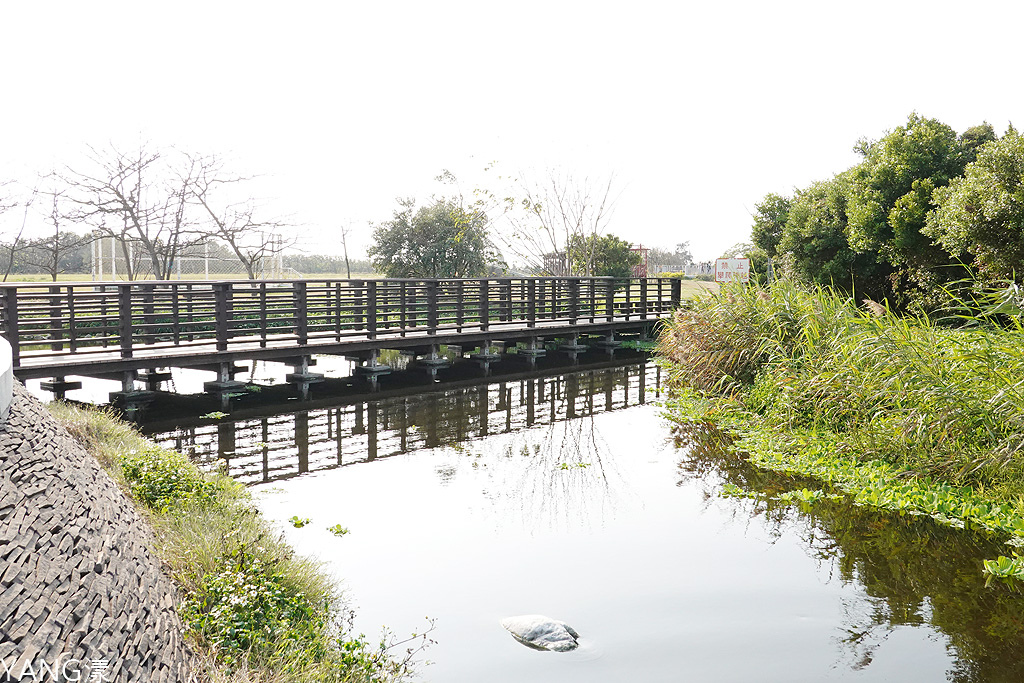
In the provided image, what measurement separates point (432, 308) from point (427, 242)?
33.9 ft

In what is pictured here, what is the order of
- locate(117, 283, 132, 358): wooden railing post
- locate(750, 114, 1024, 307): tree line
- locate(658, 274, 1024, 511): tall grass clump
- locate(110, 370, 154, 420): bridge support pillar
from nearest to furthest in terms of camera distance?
locate(658, 274, 1024, 511): tall grass clump, locate(110, 370, 154, 420): bridge support pillar, locate(117, 283, 132, 358): wooden railing post, locate(750, 114, 1024, 307): tree line

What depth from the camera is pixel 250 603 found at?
3641 mm

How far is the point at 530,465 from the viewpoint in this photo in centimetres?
777

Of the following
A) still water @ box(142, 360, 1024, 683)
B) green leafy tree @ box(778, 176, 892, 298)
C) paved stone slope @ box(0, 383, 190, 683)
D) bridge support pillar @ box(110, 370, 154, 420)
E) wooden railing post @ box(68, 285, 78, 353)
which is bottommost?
still water @ box(142, 360, 1024, 683)

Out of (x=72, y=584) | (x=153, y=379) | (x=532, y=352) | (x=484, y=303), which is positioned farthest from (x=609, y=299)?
(x=72, y=584)

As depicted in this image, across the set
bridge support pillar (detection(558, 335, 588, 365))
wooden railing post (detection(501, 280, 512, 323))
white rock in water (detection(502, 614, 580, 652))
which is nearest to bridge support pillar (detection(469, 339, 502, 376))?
wooden railing post (detection(501, 280, 512, 323))

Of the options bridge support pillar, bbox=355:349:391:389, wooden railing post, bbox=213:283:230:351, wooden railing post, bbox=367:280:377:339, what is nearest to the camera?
wooden railing post, bbox=213:283:230:351

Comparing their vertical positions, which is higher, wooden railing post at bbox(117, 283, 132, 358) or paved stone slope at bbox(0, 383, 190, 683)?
wooden railing post at bbox(117, 283, 132, 358)

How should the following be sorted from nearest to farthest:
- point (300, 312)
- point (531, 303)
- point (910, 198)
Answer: point (300, 312)
point (910, 198)
point (531, 303)

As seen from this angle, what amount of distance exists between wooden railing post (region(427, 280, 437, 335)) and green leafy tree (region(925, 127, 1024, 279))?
326 inches

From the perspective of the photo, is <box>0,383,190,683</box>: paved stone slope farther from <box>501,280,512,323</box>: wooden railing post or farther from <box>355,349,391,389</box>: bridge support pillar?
<box>501,280,512,323</box>: wooden railing post

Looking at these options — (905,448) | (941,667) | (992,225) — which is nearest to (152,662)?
(941,667)

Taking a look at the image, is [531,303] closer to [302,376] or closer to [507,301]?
[507,301]

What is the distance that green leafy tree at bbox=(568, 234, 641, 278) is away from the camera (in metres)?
25.1
